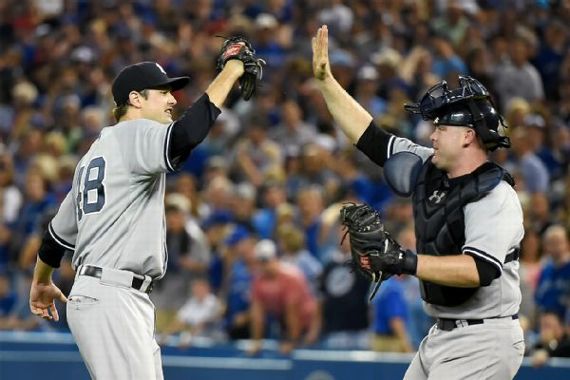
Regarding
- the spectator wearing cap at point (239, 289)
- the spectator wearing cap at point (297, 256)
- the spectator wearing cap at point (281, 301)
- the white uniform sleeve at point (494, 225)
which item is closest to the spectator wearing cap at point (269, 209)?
the spectator wearing cap at point (239, 289)

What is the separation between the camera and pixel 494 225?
493 cm

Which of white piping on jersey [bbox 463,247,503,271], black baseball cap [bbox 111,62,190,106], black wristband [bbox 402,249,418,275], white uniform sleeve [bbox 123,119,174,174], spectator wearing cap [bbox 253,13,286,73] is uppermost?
spectator wearing cap [bbox 253,13,286,73]

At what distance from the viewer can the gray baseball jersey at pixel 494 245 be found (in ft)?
16.1

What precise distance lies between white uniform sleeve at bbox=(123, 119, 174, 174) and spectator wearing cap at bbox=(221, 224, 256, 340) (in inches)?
190

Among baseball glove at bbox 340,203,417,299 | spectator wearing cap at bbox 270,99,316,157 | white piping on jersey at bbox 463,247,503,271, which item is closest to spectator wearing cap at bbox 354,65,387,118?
spectator wearing cap at bbox 270,99,316,157

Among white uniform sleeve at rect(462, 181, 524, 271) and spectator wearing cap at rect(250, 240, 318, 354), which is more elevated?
white uniform sleeve at rect(462, 181, 524, 271)

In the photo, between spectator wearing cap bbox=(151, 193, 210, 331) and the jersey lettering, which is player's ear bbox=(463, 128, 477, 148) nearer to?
the jersey lettering

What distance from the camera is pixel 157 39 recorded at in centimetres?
1487

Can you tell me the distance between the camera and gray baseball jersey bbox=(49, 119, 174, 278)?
17.5 ft

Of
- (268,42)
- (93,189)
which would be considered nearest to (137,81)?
(93,189)

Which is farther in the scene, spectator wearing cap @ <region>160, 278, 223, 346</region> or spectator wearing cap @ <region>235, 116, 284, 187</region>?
spectator wearing cap @ <region>235, 116, 284, 187</region>

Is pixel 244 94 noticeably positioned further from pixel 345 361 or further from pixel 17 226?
pixel 17 226

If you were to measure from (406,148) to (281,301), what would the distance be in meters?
4.30

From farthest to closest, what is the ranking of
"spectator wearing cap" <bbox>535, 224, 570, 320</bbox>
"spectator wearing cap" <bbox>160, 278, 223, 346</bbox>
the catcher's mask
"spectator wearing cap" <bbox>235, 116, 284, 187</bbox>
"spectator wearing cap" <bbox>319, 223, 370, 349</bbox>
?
"spectator wearing cap" <bbox>235, 116, 284, 187</bbox> → "spectator wearing cap" <bbox>160, 278, 223, 346</bbox> → "spectator wearing cap" <bbox>319, 223, 370, 349</bbox> → "spectator wearing cap" <bbox>535, 224, 570, 320</bbox> → the catcher's mask
